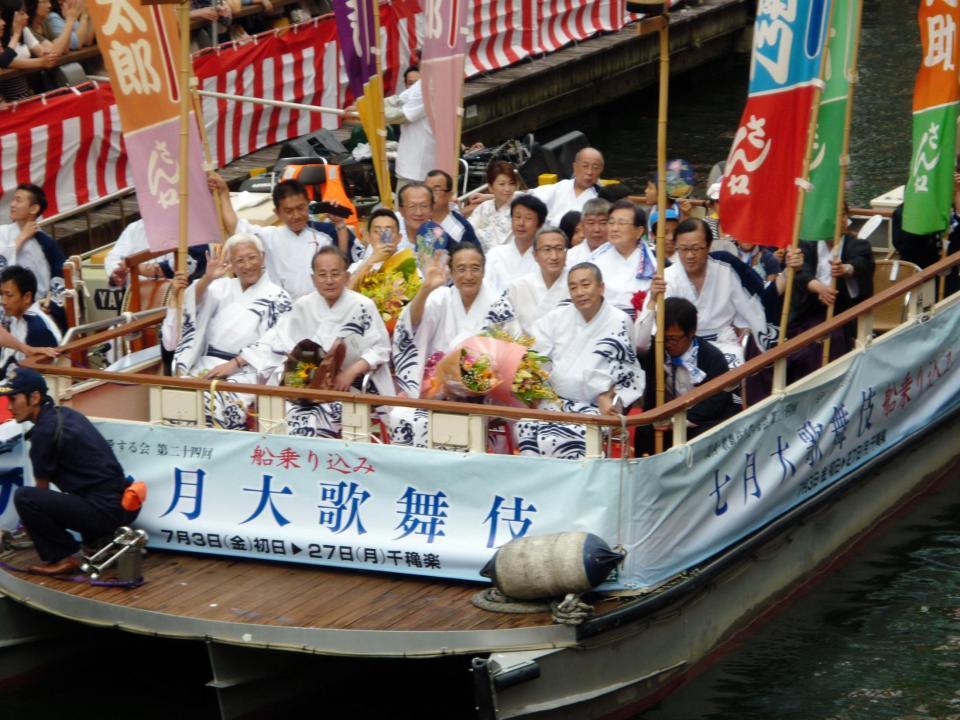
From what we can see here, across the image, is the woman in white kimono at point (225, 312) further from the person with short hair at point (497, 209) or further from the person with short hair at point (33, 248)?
the person with short hair at point (497, 209)

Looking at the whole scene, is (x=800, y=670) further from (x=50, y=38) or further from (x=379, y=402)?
(x=50, y=38)

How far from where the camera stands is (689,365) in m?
8.84

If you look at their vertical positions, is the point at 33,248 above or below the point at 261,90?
above

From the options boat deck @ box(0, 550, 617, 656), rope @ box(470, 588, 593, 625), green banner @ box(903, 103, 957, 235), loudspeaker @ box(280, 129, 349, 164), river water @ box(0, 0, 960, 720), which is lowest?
river water @ box(0, 0, 960, 720)

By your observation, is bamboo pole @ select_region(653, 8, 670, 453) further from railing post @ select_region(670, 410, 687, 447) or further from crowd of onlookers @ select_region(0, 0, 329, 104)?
crowd of onlookers @ select_region(0, 0, 329, 104)

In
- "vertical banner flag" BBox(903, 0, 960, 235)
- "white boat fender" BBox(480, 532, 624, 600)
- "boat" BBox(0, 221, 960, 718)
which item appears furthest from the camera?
"vertical banner flag" BBox(903, 0, 960, 235)

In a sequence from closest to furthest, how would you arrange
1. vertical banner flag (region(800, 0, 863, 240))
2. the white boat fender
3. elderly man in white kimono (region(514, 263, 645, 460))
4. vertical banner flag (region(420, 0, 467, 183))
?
the white boat fender < elderly man in white kimono (region(514, 263, 645, 460)) < vertical banner flag (region(800, 0, 863, 240)) < vertical banner flag (region(420, 0, 467, 183))

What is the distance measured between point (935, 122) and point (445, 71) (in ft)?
10.9

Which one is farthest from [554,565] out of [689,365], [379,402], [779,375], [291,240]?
[291,240]

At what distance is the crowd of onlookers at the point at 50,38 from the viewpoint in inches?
629

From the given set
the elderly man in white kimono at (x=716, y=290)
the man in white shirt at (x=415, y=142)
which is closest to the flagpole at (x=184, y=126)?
the elderly man in white kimono at (x=716, y=290)

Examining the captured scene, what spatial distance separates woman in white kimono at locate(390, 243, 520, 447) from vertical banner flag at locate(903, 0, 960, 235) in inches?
114

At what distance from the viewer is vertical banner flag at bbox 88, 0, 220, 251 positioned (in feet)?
30.4

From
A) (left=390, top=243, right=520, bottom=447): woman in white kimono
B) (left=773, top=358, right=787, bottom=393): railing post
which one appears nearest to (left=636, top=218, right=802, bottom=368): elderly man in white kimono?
(left=773, top=358, right=787, bottom=393): railing post
